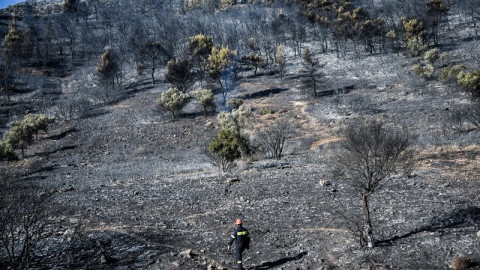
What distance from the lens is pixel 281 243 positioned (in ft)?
38.1

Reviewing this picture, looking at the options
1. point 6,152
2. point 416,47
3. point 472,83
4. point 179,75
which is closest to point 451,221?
point 472,83

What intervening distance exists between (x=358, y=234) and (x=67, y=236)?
984cm

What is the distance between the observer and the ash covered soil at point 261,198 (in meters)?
10.6

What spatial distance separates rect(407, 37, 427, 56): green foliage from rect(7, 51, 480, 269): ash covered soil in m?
17.3

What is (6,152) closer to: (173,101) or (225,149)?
(173,101)

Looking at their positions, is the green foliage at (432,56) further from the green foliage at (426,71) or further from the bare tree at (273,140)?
the bare tree at (273,140)

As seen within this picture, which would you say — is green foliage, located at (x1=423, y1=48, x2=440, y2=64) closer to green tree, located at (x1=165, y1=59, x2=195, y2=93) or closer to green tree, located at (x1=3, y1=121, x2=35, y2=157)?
green tree, located at (x1=165, y1=59, x2=195, y2=93)

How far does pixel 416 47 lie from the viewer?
55.6m

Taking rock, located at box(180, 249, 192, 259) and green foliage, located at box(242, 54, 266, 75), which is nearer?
rock, located at box(180, 249, 192, 259)

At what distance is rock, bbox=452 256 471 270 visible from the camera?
871 cm

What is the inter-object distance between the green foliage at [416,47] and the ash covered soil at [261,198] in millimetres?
17322

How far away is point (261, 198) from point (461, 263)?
9.17m

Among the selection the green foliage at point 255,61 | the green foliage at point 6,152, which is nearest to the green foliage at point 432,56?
the green foliage at point 255,61

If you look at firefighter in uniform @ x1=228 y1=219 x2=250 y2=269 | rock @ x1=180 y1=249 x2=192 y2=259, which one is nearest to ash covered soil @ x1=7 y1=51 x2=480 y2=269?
rock @ x1=180 y1=249 x2=192 y2=259
